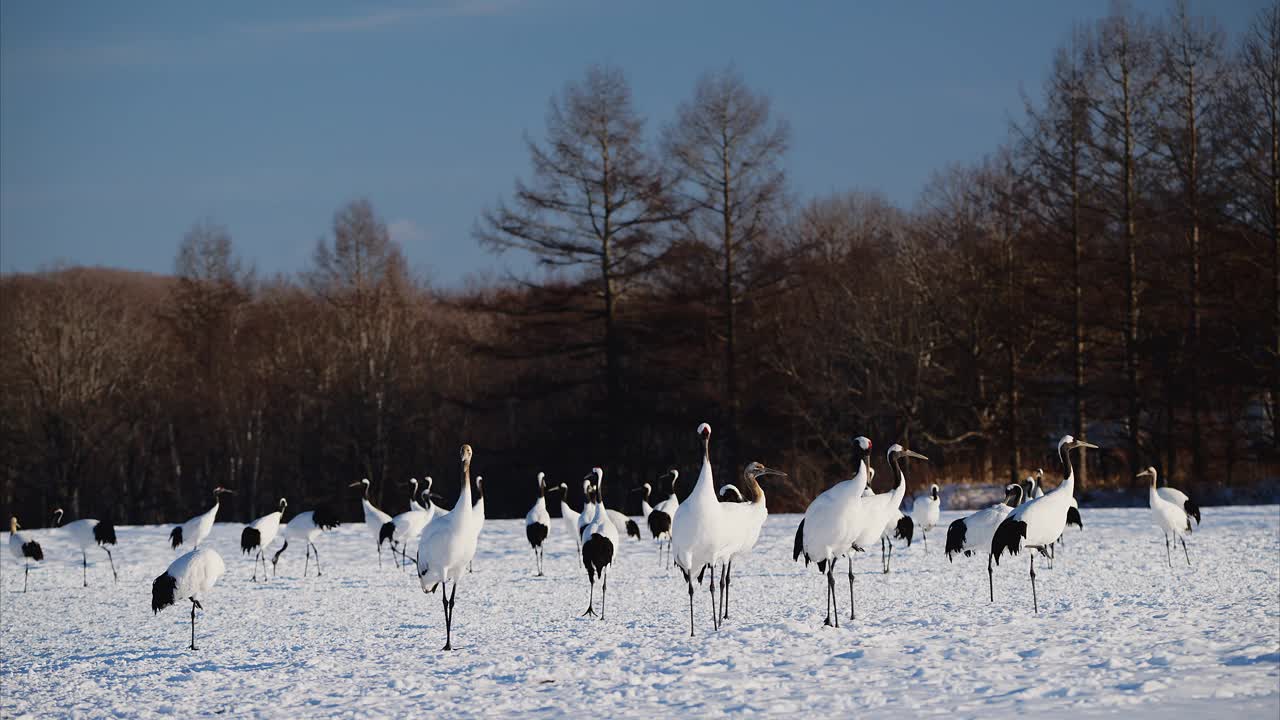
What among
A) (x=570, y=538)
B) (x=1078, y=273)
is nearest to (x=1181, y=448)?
(x=1078, y=273)

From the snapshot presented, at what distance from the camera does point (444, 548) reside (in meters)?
10.9

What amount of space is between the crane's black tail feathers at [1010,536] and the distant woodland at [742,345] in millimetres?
17773

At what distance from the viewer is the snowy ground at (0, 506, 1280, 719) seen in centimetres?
755

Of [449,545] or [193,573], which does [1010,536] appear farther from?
[193,573]

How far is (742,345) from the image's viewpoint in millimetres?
36281

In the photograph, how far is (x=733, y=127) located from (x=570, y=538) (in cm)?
1577

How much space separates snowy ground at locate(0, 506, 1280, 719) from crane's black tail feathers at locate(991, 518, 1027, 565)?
60cm

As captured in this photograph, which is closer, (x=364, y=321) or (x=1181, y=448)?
(x=1181, y=448)

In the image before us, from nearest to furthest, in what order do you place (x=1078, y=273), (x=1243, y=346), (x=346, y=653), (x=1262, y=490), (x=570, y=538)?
(x=346, y=653)
(x=570, y=538)
(x=1262, y=490)
(x=1243, y=346)
(x=1078, y=273)

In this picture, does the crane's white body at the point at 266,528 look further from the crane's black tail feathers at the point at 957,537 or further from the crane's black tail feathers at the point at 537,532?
the crane's black tail feathers at the point at 957,537

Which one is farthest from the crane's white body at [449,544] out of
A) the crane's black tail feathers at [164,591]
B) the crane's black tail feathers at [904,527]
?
the crane's black tail feathers at [904,527]

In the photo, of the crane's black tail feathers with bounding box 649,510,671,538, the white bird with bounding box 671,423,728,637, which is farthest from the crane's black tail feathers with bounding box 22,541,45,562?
the white bird with bounding box 671,423,728,637

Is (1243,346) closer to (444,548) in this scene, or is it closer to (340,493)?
(444,548)

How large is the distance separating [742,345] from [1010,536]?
2484cm
